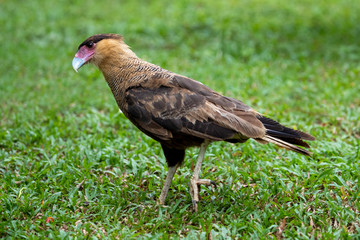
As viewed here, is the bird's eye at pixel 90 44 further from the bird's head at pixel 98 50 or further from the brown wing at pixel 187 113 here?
the brown wing at pixel 187 113

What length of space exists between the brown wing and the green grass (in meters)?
0.72

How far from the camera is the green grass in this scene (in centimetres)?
392

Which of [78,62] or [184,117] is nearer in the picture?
[184,117]

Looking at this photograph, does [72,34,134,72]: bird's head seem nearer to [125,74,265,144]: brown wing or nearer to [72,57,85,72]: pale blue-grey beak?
[72,57,85,72]: pale blue-grey beak

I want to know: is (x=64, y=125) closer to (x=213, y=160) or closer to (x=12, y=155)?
(x=12, y=155)

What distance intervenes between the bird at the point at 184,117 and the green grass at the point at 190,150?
0.50m

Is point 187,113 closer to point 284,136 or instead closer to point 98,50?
point 284,136

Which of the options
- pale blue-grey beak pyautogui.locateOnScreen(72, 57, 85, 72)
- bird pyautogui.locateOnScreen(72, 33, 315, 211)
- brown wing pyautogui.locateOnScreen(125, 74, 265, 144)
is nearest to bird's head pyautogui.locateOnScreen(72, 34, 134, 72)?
pale blue-grey beak pyautogui.locateOnScreen(72, 57, 85, 72)

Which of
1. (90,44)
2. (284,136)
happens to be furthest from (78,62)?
Result: (284,136)

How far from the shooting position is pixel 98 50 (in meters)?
4.50

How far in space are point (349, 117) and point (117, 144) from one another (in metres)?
3.09

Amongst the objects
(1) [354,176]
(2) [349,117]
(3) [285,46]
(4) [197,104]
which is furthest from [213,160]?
(3) [285,46]

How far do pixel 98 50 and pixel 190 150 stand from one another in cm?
161

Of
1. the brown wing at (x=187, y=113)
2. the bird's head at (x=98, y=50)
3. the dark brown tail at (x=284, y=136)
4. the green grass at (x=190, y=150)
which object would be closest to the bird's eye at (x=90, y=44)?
the bird's head at (x=98, y=50)
